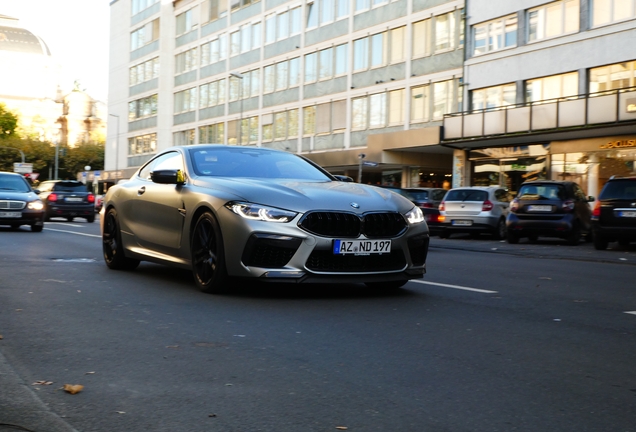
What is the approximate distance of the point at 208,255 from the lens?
7.82 metres

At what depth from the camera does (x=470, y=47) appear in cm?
3834

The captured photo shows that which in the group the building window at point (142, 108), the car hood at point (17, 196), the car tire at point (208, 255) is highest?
the building window at point (142, 108)

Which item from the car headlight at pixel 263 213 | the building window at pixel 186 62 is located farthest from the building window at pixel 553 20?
the building window at pixel 186 62

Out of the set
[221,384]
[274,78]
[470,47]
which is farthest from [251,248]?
[274,78]

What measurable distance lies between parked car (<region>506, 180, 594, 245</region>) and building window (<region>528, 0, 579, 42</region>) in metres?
13.0

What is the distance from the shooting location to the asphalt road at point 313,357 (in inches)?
149

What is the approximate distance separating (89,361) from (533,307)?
13.2 ft

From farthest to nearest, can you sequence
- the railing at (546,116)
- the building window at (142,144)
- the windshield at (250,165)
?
the building window at (142,144)
the railing at (546,116)
the windshield at (250,165)

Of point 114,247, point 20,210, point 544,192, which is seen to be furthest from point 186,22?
point 114,247

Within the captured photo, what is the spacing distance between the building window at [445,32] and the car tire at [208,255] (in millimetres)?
33106

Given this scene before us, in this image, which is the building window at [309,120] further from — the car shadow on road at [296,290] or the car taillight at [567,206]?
the car shadow on road at [296,290]

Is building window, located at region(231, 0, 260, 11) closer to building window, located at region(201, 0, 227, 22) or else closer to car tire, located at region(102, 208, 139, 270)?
building window, located at region(201, 0, 227, 22)

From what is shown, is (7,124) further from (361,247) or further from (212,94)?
(361,247)

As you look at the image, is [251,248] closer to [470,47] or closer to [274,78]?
[470,47]
